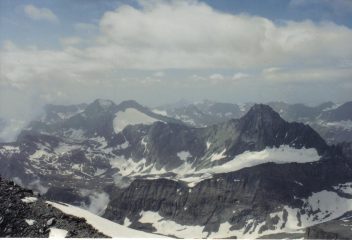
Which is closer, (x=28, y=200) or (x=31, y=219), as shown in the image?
(x=31, y=219)

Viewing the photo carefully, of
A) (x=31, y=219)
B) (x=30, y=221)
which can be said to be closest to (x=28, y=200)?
(x=31, y=219)

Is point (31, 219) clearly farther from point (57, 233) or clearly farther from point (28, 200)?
point (28, 200)

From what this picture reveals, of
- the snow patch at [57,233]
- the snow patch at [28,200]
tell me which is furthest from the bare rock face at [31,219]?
the snow patch at [57,233]

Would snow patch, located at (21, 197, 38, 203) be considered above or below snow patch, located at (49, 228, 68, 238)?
above

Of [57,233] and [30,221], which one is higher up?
[30,221]

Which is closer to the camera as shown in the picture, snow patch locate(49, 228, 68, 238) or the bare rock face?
snow patch locate(49, 228, 68, 238)

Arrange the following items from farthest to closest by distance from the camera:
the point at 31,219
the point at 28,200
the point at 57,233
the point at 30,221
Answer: the point at 28,200 < the point at 31,219 < the point at 30,221 < the point at 57,233

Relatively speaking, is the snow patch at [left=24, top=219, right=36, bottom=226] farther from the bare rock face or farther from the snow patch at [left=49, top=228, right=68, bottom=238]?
the snow patch at [left=49, top=228, right=68, bottom=238]

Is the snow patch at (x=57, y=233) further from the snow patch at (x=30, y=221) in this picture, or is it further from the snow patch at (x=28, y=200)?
the snow patch at (x=28, y=200)

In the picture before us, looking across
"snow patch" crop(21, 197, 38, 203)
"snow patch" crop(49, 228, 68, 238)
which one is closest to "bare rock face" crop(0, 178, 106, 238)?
"snow patch" crop(21, 197, 38, 203)
